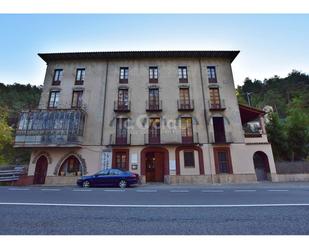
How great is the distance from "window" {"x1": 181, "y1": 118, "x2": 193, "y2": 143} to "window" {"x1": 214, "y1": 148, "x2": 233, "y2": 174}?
290cm

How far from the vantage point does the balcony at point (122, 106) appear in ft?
60.5

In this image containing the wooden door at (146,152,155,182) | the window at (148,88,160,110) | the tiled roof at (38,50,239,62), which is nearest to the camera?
the wooden door at (146,152,155,182)

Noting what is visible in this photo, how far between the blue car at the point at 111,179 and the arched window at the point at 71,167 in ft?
14.5

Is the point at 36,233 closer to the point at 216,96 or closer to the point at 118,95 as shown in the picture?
the point at 118,95

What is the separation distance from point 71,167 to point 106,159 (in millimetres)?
3849

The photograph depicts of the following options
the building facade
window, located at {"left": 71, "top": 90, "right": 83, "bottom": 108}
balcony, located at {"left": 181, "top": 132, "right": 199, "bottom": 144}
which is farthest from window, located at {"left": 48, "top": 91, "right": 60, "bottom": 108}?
balcony, located at {"left": 181, "top": 132, "right": 199, "bottom": 144}

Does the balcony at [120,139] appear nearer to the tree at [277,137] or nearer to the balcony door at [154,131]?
the balcony door at [154,131]

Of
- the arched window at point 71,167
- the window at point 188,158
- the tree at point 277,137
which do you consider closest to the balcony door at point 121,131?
the arched window at point 71,167

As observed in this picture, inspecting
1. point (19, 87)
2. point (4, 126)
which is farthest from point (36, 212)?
point (19, 87)

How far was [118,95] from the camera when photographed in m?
19.5

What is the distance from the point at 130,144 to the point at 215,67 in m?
13.8

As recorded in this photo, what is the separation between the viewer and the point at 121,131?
18281 millimetres

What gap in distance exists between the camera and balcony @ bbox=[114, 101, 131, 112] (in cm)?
1845

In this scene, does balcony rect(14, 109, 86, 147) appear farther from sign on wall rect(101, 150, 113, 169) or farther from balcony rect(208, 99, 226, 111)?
balcony rect(208, 99, 226, 111)
